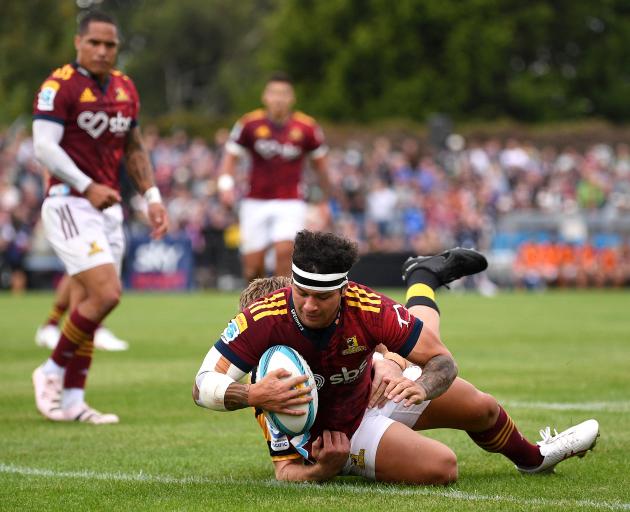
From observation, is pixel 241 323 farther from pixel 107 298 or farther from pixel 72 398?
pixel 72 398

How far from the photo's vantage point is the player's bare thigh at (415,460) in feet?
20.8

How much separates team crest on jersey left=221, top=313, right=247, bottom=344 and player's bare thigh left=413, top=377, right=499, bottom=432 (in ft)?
3.81

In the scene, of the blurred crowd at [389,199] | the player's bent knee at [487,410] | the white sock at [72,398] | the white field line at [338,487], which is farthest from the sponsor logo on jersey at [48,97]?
the blurred crowd at [389,199]

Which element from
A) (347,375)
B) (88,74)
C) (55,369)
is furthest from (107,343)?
(347,375)

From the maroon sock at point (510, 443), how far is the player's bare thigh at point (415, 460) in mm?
390

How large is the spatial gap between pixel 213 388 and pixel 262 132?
8899mm

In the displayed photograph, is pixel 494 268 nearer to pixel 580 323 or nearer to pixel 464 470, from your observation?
pixel 580 323

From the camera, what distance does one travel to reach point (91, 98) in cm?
927

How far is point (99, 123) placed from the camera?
9.36 m

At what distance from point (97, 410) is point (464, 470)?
3.59 m

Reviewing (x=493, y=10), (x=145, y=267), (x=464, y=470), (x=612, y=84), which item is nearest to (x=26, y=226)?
(x=145, y=267)

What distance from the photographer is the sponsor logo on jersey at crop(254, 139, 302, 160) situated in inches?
576

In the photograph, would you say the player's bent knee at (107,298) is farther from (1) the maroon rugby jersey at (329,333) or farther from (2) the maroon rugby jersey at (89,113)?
(1) the maroon rugby jersey at (329,333)

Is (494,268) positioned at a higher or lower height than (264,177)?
lower
